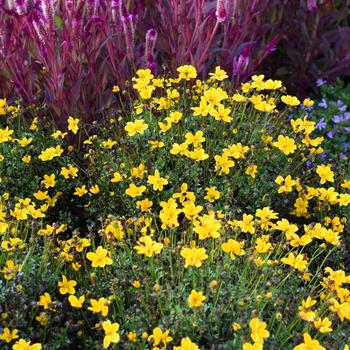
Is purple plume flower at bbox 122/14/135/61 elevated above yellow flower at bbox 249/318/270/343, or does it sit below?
above

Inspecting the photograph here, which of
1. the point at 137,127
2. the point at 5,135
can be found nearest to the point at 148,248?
the point at 137,127

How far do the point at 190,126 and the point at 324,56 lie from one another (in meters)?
1.54

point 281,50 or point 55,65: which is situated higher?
point 55,65

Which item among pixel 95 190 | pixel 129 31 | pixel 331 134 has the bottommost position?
pixel 331 134

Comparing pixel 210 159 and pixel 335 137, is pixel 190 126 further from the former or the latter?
pixel 335 137

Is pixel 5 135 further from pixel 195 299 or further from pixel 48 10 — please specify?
pixel 195 299

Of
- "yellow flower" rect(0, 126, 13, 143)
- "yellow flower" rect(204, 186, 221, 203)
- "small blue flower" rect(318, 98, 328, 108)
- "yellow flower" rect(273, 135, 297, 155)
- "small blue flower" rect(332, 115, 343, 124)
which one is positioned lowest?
"small blue flower" rect(332, 115, 343, 124)

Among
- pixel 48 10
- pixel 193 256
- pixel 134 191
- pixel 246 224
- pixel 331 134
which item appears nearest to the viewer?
pixel 193 256

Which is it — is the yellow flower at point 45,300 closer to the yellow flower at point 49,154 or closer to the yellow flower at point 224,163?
the yellow flower at point 49,154

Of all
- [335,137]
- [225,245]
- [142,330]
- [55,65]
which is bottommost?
[335,137]

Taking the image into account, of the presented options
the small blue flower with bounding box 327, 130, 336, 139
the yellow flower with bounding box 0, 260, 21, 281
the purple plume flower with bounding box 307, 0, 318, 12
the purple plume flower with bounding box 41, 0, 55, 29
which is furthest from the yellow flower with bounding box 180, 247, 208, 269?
the purple plume flower with bounding box 307, 0, 318, 12

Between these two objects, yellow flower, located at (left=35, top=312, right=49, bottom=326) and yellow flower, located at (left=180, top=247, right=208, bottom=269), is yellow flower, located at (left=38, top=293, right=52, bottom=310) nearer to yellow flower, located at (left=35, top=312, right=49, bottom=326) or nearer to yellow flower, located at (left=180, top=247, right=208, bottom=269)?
yellow flower, located at (left=35, top=312, right=49, bottom=326)

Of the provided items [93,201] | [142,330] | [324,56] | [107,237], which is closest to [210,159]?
[93,201]

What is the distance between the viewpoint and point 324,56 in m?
3.80
